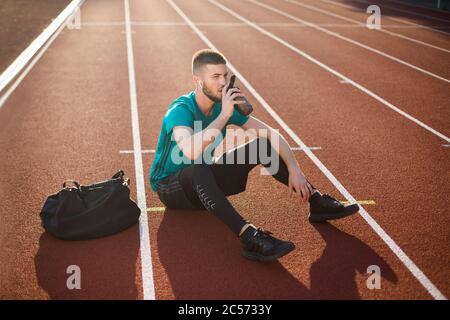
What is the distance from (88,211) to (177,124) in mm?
1046

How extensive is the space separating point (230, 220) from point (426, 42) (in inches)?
499

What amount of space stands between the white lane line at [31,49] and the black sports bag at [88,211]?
223 inches

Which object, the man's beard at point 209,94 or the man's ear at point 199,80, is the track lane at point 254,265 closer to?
the man's beard at point 209,94

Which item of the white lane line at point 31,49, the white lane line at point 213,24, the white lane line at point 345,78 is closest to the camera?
the white lane line at point 345,78

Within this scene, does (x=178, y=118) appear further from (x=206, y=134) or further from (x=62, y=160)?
(x=62, y=160)

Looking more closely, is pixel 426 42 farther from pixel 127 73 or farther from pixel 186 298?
pixel 186 298

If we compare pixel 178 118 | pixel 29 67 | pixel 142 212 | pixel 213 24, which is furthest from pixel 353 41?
pixel 178 118

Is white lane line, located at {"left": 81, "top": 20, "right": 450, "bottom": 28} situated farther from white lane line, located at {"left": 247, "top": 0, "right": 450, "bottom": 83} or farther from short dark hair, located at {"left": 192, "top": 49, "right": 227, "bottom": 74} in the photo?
short dark hair, located at {"left": 192, "top": 49, "right": 227, "bottom": 74}

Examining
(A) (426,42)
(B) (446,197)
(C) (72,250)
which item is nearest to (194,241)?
(C) (72,250)

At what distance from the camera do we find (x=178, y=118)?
4.27 m

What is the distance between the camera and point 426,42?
48.5 feet

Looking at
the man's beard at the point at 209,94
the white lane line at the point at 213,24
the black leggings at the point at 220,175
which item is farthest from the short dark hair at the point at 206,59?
the white lane line at the point at 213,24

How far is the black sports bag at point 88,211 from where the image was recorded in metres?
4.39

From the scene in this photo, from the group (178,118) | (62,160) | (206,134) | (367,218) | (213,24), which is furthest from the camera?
(213,24)
